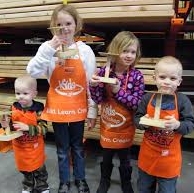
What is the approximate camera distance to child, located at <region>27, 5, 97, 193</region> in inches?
68.7

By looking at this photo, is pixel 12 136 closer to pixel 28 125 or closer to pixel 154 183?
pixel 28 125

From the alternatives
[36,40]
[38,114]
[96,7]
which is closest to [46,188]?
[38,114]

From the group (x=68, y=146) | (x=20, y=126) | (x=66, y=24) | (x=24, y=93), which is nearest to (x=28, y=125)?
(x=20, y=126)

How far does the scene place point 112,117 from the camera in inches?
71.4

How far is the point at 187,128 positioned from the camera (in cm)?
151

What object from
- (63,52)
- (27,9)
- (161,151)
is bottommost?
(161,151)

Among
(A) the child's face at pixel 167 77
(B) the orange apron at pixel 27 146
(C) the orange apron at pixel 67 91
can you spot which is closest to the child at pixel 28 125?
(B) the orange apron at pixel 27 146

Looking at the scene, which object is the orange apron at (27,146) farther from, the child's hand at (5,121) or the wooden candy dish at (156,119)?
the wooden candy dish at (156,119)

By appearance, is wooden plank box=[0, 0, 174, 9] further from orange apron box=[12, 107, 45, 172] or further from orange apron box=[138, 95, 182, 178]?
orange apron box=[12, 107, 45, 172]

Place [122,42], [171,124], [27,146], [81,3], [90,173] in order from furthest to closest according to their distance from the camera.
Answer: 1. [90,173]
2. [81,3]
3. [27,146]
4. [122,42]
5. [171,124]

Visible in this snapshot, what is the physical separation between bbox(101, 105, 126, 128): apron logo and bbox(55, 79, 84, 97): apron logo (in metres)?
A: 0.22

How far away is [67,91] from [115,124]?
357 millimetres

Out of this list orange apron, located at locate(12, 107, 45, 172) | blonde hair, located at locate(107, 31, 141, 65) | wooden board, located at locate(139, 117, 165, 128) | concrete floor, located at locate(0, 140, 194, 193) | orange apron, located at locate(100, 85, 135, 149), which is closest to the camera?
wooden board, located at locate(139, 117, 165, 128)

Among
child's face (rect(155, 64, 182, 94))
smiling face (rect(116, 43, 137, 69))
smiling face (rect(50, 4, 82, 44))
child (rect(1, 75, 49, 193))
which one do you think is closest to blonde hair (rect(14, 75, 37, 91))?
child (rect(1, 75, 49, 193))
